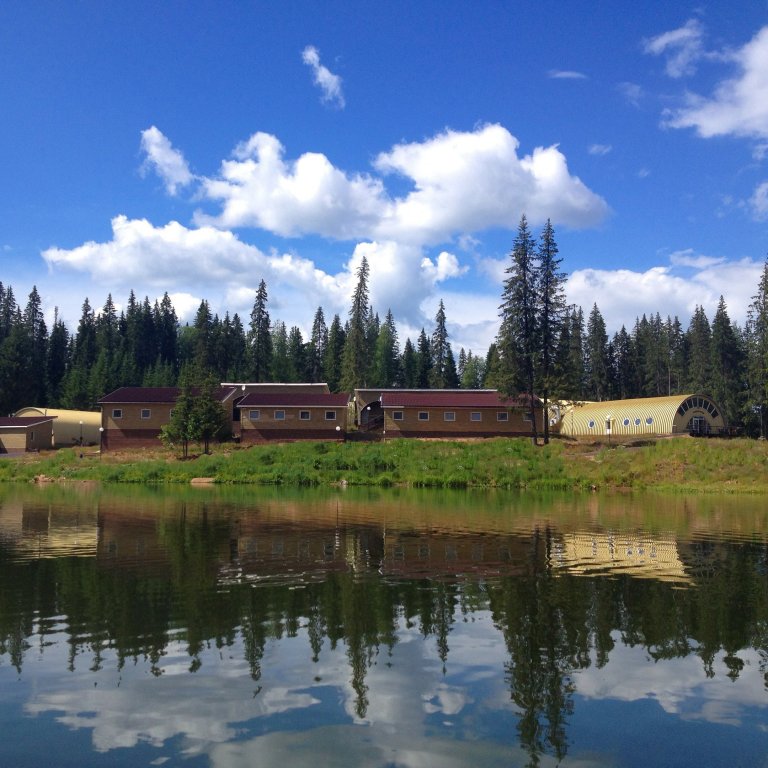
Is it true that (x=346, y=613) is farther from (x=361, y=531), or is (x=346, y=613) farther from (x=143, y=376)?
(x=143, y=376)

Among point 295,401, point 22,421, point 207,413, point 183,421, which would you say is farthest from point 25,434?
point 295,401

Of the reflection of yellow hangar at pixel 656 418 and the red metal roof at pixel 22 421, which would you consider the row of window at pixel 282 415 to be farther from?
the red metal roof at pixel 22 421

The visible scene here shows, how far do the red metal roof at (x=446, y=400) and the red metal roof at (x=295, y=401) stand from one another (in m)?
4.29

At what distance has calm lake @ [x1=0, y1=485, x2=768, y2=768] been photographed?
A: 25.8ft

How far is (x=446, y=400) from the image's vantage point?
6322 centimetres

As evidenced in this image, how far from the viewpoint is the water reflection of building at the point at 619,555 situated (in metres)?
17.0

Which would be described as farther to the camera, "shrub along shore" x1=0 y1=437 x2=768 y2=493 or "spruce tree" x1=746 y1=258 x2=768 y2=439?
"spruce tree" x1=746 y1=258 x2=768 y2=439

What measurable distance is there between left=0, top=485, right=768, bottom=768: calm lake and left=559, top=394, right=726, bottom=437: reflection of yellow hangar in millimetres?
40505

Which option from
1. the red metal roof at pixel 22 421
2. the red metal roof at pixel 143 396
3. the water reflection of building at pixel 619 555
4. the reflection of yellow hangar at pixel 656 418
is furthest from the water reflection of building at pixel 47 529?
the reflection of yellow hangar at pixel 656 418

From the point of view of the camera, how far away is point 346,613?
1299cm

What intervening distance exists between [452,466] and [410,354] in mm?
75924

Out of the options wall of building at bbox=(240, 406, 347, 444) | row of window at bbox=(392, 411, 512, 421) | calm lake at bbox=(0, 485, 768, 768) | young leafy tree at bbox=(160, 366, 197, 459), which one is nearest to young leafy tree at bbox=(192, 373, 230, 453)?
young leafy tree at bbox=(160, 366, 197, 459)

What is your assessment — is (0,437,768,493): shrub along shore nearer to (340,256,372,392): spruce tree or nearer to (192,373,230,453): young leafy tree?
(192,373,230,453): young leafy tree

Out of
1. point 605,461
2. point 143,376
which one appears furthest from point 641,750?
point 143,376
